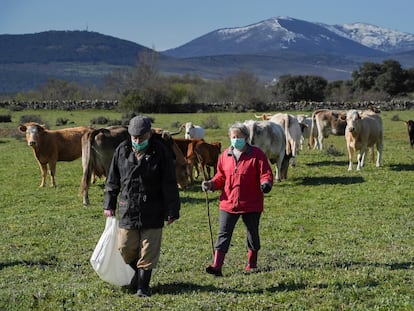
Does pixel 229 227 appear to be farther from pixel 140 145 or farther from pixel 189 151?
pixel 189 151

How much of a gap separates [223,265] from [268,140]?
8.97 m

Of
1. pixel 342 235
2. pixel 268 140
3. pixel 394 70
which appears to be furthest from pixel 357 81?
pixel 342 235

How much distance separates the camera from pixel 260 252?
10023 millimetres

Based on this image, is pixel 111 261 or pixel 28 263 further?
pixel 28 263

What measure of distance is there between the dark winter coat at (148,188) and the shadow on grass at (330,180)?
10.6 meters

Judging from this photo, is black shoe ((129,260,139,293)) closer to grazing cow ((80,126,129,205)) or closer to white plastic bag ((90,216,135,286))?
white plastic bag ((90,216,135,286))

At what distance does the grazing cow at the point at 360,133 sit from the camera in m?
19.7

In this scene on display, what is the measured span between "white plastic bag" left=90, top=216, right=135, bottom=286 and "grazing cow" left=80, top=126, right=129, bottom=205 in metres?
7.68

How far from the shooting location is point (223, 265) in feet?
29.5

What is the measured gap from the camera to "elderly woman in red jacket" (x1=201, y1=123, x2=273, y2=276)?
8.30 metres

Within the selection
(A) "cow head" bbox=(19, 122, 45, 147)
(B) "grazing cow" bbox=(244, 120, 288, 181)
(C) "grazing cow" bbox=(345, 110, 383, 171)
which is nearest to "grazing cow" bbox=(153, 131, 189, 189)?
(B) "grazing cow" bbox=(244, 120, 288, 181)

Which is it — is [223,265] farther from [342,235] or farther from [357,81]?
[357,81]

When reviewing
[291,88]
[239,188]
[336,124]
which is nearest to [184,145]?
[239,188]

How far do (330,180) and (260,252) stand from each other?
840cm
